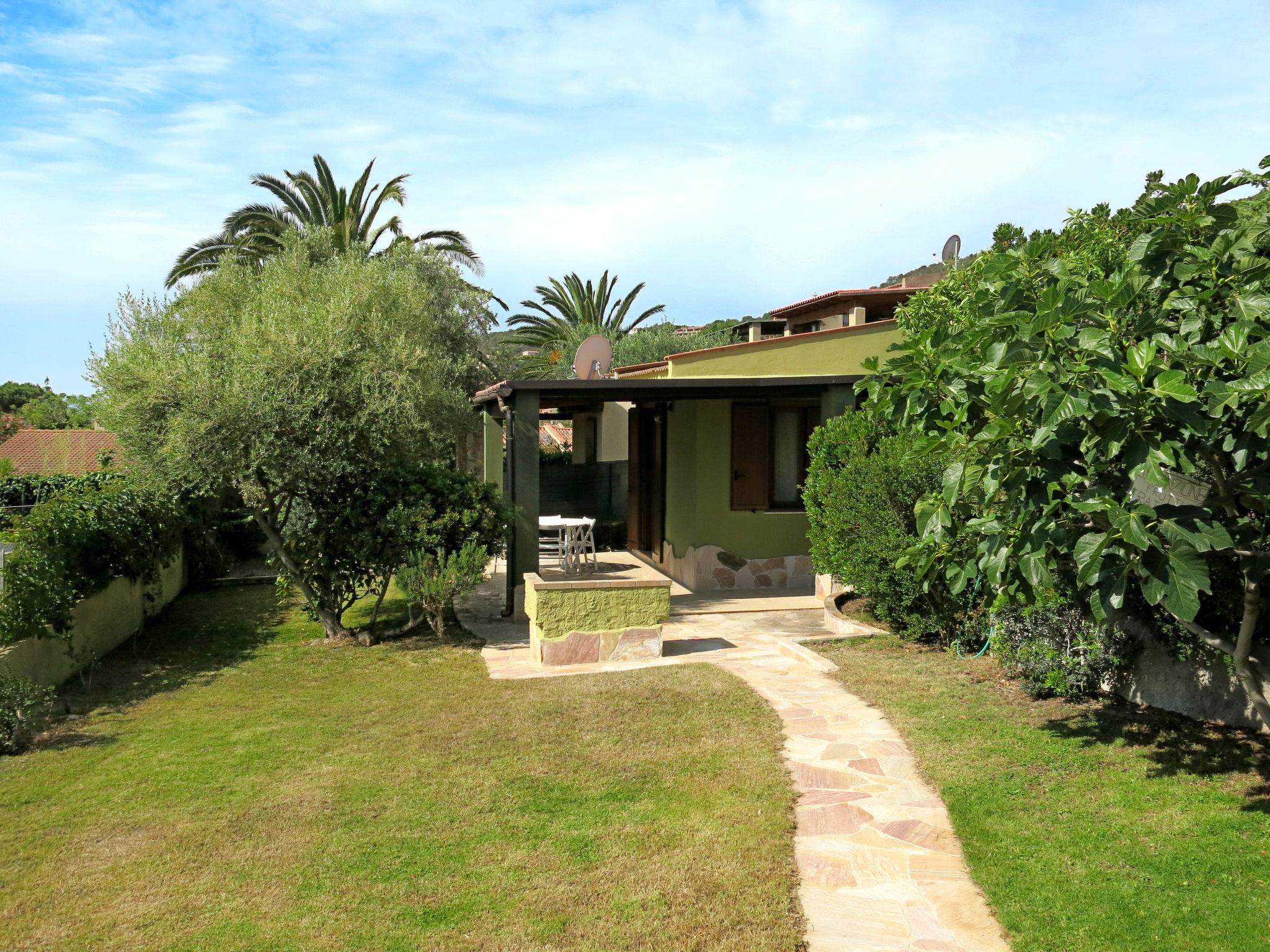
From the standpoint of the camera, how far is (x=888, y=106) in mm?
11219

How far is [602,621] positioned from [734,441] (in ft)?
15.1

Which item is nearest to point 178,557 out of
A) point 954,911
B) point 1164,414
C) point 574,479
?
point 574,479

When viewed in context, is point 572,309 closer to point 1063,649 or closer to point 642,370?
point 642,370

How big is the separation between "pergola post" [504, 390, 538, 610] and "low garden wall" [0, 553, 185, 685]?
435 centimetres


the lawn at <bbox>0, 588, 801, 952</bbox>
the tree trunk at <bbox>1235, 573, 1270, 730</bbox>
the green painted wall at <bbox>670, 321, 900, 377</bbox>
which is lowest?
the lawn at <bbox>0, 588, 801, 952</bbox>

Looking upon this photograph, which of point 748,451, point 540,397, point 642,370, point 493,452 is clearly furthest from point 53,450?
point 748,451

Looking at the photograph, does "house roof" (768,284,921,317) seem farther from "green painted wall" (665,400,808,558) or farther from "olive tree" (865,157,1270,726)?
"olive tree" (865,157,1270,726)

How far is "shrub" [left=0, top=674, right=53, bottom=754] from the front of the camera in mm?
6926

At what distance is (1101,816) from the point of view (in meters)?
4.95

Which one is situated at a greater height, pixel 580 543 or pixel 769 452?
pixel 769 452

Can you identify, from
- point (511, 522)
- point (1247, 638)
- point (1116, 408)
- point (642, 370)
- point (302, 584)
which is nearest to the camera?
point (1116, 408)

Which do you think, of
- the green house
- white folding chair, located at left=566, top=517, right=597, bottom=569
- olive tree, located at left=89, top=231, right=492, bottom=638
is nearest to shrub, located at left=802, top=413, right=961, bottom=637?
the green house

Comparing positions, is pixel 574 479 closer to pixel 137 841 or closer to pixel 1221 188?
pixel 137 841

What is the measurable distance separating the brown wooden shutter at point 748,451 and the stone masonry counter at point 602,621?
13.3 ft
